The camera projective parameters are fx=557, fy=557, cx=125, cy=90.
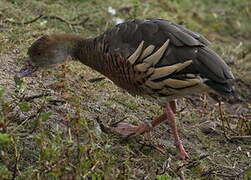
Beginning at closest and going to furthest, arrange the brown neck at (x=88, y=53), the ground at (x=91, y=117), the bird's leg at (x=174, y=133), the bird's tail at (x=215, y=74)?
the ground at (x=91, y=117) → the bird's tail at (x=215, y=74) → the bird's leg at (x=174, y=133) → the brown neck at (x=88, y=53)

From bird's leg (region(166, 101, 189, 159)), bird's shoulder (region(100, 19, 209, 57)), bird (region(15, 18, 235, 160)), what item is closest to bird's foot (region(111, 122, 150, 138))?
bird (region(15, 18, 235, 160))

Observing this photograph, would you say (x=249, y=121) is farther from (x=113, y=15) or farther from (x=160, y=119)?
(x=113, y=15)

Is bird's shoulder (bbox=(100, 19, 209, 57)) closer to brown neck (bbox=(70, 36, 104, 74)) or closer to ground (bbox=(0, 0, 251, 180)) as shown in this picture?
brown neck (bbox=(70, 36, 104, 74))

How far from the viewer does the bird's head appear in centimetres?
490

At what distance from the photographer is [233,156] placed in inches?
184

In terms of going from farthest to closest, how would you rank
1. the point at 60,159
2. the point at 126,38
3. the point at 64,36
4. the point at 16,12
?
1. the point at 16,12
2. the point at 64,36
3. the point at 126,38
4. the point at 60,159

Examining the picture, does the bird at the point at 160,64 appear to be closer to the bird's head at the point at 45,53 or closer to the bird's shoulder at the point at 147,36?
the bird's shoulder at the point at 147,36

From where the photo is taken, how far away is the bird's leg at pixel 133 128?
432 cm

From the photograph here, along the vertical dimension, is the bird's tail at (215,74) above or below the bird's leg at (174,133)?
above

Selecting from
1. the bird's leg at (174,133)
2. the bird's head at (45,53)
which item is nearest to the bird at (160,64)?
the bird's leg at (174,133)

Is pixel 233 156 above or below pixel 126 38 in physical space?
below

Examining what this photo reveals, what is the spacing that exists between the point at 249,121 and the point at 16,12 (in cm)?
→ 300

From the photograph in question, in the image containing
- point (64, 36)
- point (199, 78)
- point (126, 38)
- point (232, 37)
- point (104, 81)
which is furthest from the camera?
point (232, 37)

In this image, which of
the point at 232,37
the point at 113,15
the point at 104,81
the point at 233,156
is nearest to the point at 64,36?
the point at 104,81
